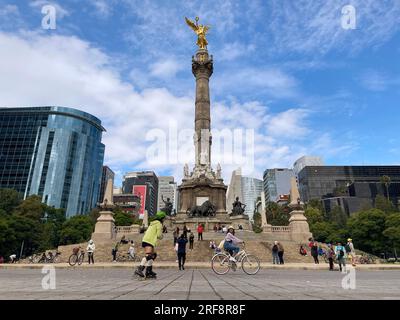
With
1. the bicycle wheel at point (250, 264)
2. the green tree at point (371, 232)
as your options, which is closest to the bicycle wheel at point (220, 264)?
the bicycle wheel at point (250, 264)

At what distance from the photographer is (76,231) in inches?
2368

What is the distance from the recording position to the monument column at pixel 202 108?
48875 millimetres

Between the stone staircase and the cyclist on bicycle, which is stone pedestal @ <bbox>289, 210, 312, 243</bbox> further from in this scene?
the cyclist on bicycle

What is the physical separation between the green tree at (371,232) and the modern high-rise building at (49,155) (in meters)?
89.3

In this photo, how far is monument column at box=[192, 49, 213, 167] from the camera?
160ft

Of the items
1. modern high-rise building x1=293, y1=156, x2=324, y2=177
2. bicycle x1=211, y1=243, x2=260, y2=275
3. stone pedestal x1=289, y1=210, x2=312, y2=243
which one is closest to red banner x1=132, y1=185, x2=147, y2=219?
modern high-rise building x1=293, y1=156, x2=324, y2=177

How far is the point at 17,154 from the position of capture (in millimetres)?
104500

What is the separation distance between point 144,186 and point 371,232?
12491 centimetres

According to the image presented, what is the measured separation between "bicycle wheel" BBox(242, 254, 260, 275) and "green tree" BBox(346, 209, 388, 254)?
152 ft

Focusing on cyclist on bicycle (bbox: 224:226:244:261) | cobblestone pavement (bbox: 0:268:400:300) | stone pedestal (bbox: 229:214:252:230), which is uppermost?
stone pedestal (bbox: 229:214:252:230)

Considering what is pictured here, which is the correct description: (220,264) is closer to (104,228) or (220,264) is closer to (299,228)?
(299,228)

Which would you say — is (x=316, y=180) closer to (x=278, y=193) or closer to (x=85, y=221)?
(x=278, y=193)

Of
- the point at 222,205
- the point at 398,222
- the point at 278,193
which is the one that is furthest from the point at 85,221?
the point at 278,193

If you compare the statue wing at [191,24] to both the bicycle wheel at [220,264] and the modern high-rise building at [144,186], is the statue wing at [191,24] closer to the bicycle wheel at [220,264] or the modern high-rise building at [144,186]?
the bicycle wheel at [220,264]
